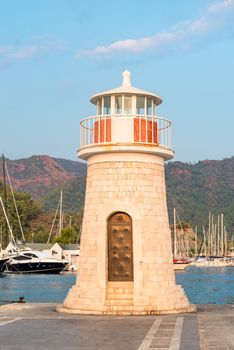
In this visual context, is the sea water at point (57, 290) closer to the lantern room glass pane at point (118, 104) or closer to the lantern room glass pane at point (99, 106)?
the lantern room glass pane at point (99, 106)

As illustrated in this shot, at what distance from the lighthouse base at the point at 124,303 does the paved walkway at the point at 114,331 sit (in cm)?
83

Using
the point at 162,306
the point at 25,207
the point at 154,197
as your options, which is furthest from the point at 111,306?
the point at 25,207

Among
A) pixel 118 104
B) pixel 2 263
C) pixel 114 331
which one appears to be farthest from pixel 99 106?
pixel 2 263

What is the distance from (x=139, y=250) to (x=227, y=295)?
3671 cm

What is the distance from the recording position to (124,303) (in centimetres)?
2333

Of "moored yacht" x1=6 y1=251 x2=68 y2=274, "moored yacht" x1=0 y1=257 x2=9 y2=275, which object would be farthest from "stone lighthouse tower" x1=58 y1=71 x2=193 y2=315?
"moored yacht" x1=6 y1=251 x2=68 y2=274

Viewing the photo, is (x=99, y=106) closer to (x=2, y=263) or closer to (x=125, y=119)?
(x=125, y=119)

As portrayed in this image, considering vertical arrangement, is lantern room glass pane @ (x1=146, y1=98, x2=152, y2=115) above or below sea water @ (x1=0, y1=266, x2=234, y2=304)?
above

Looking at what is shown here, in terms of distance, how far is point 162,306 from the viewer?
23.4 metres

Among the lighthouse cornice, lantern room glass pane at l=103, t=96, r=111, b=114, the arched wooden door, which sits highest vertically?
lantern room glass pane at l=103, t=96, r=111, b=114

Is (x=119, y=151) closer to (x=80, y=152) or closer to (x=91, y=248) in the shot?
(x=80, y=152)

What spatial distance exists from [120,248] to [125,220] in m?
1.00

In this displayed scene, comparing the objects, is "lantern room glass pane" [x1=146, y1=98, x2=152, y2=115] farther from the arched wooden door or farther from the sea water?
the sea water

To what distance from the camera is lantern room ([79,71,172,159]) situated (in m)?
24.0
